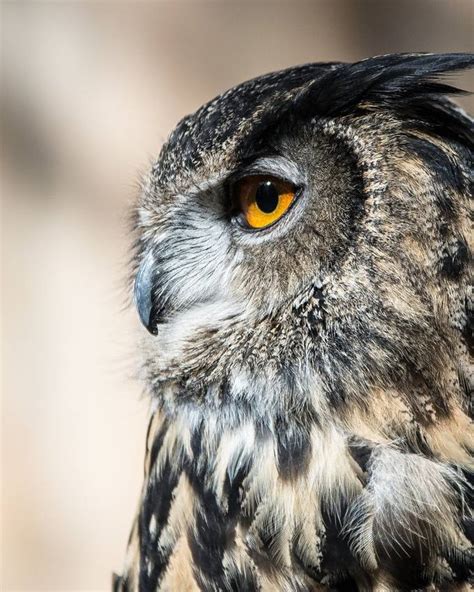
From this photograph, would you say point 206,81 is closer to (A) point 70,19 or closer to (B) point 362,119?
(A) point 70,19

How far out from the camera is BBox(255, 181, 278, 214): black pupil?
119cm

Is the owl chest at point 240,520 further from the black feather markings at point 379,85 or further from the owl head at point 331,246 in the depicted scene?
the black feather markings at point 379,85

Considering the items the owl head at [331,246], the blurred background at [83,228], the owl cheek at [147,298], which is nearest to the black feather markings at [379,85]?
the owl head at [331,246]

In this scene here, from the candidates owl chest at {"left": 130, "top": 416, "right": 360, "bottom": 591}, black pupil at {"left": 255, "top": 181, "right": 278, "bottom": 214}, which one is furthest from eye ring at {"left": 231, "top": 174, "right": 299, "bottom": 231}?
owl chest at {"left": 130, "top": 416, "right": 360, "bottom": 591}

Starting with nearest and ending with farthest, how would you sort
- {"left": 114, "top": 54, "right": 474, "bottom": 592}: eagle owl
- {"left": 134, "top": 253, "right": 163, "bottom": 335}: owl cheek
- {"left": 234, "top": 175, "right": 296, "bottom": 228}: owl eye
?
{"left": 114, "top": 54, "right": 474, "bottom": 592}: eagle owl, {"left": 234, "top": 175, "right": 296, "bottom": 228}: owl eye, {"left": 134, "top": 253, "right": 163, "bottom": 335}: owl cheek

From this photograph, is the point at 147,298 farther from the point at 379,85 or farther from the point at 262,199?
the point at 379,85

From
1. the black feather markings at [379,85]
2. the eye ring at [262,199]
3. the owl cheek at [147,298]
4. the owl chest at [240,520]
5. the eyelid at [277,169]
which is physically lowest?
the owl chest at [240,520]

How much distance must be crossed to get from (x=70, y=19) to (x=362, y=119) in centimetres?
269

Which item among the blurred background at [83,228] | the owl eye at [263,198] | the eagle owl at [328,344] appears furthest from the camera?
the blurred background at [83,228]

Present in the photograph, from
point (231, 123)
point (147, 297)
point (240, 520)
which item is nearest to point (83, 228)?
point (147, 297)

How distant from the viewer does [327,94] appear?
114 centimetres

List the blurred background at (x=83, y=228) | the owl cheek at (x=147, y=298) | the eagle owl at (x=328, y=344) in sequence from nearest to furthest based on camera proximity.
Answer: the eagle owl at (x=328, y=344), the owl cheek at (x=147, y=298), the blurred background at (x=83, y=228)

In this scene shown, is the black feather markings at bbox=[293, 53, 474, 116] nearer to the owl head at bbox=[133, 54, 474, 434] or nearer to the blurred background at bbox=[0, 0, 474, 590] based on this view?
the owl head at bbox=[133, 54, 474, 434]

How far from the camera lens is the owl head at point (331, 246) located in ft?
3.51
